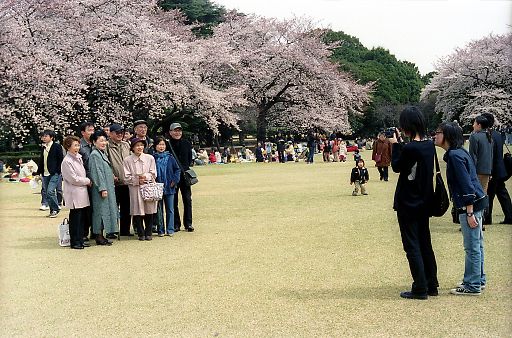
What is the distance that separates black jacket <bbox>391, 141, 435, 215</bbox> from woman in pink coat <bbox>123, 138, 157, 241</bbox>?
428 cm

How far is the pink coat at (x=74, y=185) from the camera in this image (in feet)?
25.7

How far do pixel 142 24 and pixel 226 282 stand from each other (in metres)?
22.7

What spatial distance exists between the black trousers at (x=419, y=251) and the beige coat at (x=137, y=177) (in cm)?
428

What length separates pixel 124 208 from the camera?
895 cm

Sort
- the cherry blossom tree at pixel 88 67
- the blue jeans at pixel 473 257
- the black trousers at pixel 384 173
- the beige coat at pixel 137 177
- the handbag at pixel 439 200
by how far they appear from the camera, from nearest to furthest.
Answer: the handbag at pixel 439 200
the blue jeans at pixel 473 257
the beige coat at pixel 137 177
the black trousers at pixel 384 173
the cherry blossom tree at pixel 88 67

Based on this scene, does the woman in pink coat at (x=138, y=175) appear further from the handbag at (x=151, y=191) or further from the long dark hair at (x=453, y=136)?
the long dark hair at (x=453, y=136)

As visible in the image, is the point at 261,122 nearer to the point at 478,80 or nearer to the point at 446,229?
the point at 478,80

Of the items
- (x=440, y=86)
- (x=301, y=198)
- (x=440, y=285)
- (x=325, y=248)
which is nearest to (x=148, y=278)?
(x=325, y=248)

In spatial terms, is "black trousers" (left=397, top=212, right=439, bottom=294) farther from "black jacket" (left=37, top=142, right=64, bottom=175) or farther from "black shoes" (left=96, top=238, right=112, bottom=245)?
"black jacket" (left=37, top=142, right=64, bottom=175)

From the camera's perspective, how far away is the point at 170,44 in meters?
28.2

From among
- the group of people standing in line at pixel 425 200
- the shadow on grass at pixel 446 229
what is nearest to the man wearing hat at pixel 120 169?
the shadow on grass at pixel 446 229

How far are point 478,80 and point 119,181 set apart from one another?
106ft

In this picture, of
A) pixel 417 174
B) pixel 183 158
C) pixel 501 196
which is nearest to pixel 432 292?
pixel 417 174

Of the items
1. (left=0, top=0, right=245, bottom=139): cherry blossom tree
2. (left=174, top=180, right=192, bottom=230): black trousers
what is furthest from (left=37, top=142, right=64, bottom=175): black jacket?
(left=0, top=0, right=245, bottom=139): cherry blossom tree
